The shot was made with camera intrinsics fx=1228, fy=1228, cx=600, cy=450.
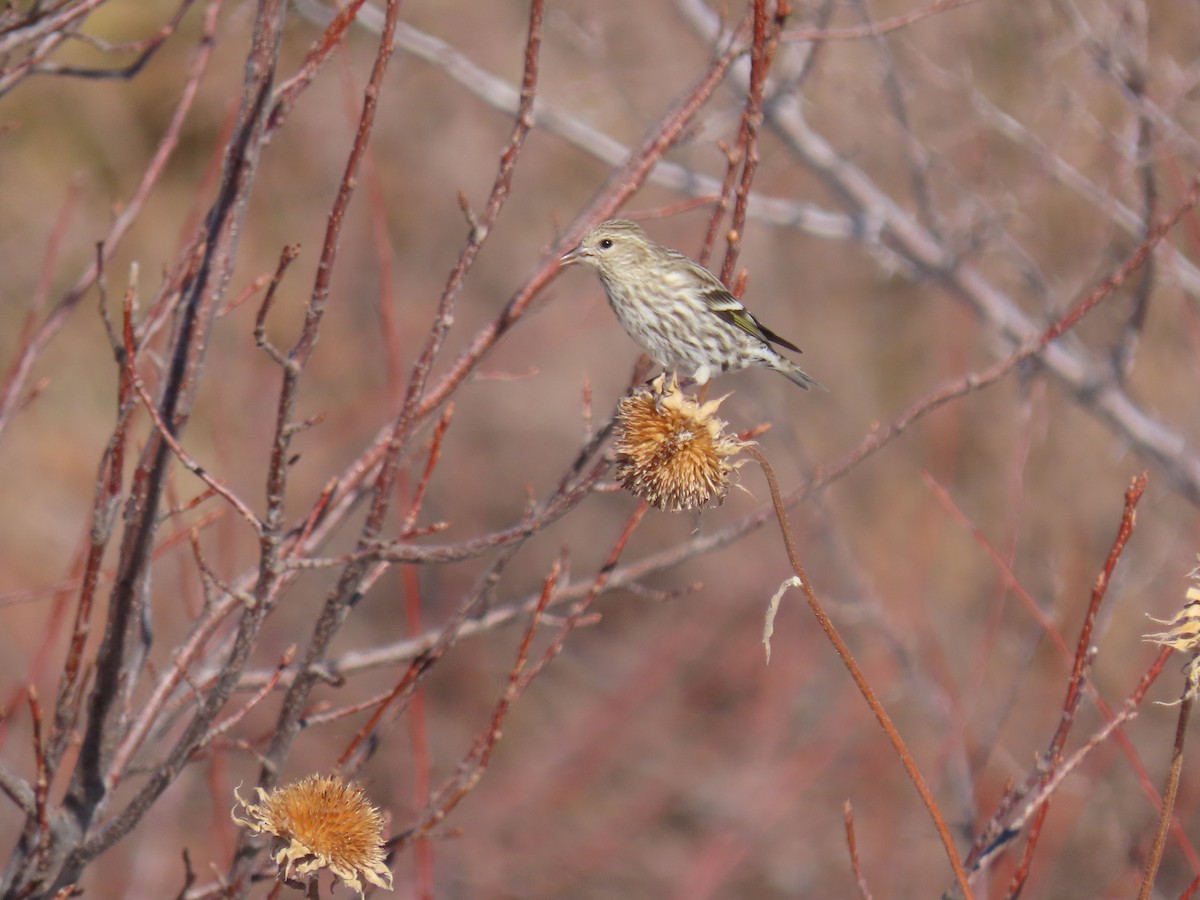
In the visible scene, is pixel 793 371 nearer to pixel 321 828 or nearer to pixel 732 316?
pixel 732 316

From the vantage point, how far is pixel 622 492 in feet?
25.6

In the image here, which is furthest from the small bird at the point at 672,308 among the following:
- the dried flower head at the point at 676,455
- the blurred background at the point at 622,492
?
the blurred background at the point at 622,492

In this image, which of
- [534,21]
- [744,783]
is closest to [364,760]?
[534,21]

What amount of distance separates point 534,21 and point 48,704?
21.1 ft

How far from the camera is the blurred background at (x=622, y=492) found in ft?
25.1

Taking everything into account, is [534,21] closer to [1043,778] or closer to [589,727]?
[1043,778]

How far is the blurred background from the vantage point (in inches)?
301

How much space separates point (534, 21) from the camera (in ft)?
6.32

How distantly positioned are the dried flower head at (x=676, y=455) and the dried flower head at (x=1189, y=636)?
735 millimetres

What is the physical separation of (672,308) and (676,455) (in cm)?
135

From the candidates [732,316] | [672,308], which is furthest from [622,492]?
[672,308]

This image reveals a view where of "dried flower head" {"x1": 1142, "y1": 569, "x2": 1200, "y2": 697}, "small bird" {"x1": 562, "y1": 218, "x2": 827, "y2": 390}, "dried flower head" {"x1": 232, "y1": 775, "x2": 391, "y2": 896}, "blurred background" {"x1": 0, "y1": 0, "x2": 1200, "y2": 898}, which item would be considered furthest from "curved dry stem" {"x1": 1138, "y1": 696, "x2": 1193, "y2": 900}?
"blurred background" {"x1": 0, "y1": 0, "x2": 1200, "y2": 898}

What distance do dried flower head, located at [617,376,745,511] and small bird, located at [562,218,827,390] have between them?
1000 mm

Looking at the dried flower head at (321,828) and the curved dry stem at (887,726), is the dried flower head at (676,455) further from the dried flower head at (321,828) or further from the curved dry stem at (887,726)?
the dried flower head at (321,828)
